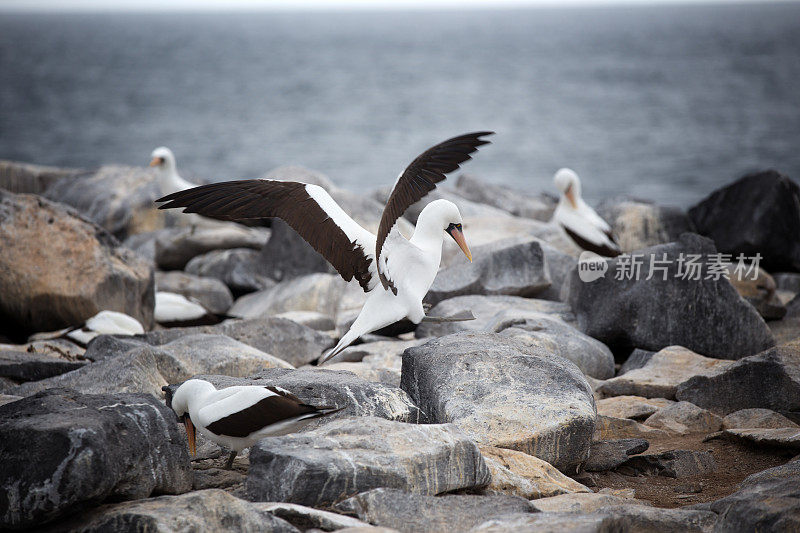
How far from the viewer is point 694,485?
4.68 meters

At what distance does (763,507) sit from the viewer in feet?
11.8

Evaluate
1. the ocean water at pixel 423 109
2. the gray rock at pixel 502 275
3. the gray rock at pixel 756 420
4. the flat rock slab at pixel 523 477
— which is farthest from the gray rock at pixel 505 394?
the ocean water at pixel 423 109

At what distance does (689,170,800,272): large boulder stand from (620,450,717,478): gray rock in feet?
20.0

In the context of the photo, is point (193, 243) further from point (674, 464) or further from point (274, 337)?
point (674, 464)

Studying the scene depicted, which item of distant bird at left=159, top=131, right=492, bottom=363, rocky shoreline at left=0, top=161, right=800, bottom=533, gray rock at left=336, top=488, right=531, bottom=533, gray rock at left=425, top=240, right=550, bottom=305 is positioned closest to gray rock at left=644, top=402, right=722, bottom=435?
rocky shoreline at left=0, top=161, right=800, bottom=533

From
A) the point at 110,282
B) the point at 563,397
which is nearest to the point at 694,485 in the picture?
the point at 563,397

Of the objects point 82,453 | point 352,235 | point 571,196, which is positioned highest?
point 352,235

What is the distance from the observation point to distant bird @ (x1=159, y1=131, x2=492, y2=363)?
5395mm

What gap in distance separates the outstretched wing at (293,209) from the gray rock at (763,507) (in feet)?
8.62

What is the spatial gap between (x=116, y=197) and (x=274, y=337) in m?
6.63

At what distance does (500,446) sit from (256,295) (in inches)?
214

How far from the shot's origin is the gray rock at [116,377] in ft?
17.2

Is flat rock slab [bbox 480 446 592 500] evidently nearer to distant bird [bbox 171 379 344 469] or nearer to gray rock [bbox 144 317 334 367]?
A: distant bird [bbox 171 379 344 469]

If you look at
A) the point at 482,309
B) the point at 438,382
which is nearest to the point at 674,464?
the point at 438,382
